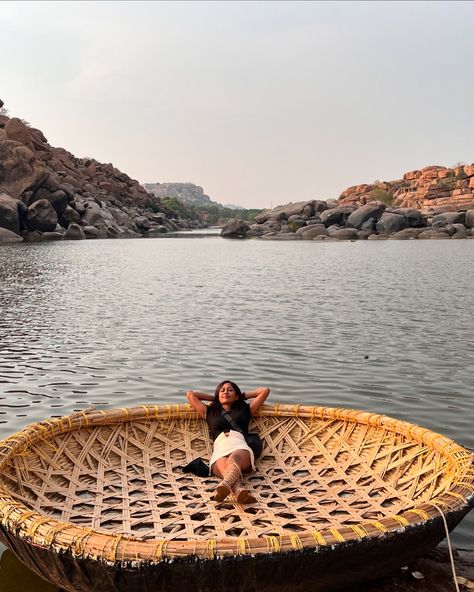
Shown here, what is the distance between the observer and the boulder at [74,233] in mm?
57781

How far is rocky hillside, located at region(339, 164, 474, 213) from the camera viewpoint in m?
95.8

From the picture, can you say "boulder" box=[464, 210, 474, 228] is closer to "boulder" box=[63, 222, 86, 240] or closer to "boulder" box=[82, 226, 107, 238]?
"boulder" box=[82, 226, 107, 238]

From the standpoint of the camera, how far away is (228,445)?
562 centimetres

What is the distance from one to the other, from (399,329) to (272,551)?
36.3 feet

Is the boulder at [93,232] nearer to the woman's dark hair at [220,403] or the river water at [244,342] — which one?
the river water at [244,342]

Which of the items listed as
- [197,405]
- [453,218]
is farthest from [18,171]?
[197,405]

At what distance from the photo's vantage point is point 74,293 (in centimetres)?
→ 2041

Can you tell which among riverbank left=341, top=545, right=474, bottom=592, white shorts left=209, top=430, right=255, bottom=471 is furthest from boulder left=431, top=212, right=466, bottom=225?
riverbank left=341, top=545, right=474, bottom=592

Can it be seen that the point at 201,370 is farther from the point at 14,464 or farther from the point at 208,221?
the point at 208,221

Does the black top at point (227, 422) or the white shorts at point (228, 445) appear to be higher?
the black top at point (227, 422)

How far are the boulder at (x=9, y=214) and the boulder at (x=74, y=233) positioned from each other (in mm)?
6699

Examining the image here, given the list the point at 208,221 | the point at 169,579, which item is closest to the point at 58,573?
the point at 169,579

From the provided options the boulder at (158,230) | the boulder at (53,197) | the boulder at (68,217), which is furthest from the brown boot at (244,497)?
the boulder at (158,230)

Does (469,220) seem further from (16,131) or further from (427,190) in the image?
(16,131)
